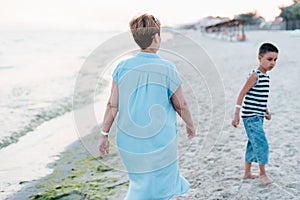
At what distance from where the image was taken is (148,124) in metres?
2.65

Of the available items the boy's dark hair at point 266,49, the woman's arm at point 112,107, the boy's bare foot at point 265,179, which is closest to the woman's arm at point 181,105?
the woman's arm at point 112,107

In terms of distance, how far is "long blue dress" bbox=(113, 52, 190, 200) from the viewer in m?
2.62

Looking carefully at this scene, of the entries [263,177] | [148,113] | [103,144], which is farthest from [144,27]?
[263,177]

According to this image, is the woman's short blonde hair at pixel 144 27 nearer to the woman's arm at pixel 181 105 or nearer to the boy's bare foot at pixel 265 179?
the woman's arm at pixel 181 105

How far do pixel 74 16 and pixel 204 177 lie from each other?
275 ft

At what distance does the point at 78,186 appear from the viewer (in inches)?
181

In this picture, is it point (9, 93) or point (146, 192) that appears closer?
point (146, 192)

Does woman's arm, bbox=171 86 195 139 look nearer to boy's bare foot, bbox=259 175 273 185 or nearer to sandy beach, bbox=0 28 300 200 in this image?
sandy beach, bbox=0 28 300 200

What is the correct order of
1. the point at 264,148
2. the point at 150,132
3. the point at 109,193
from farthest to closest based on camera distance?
the point at 109,193 → the point at 264,148 → the point at 150,132

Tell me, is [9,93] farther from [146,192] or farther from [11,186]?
[146,192]

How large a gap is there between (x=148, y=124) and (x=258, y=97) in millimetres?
1502

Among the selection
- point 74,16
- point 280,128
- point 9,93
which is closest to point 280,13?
point 74,16

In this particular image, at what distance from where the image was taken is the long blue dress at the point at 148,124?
8.60 ft

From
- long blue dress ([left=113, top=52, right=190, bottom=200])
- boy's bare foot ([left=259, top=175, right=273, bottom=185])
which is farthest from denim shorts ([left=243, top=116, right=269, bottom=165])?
long blue dress ([left=113, top=52, right=190, bottom=200])
